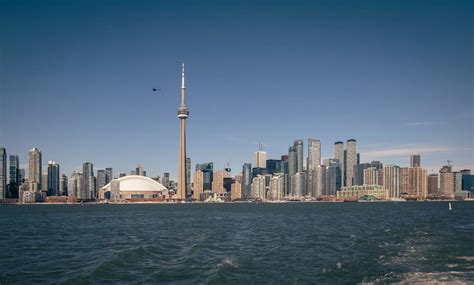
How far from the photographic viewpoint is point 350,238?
169ft

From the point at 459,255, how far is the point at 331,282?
48.9 feet

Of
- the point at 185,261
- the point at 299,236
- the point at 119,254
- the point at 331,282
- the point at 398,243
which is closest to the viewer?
the point at 331,282

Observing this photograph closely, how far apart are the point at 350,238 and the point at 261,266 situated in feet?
69.4

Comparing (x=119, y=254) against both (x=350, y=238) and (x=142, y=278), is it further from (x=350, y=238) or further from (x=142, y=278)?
(x=350, y=238)

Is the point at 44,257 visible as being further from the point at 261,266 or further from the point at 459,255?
the point at 459,255

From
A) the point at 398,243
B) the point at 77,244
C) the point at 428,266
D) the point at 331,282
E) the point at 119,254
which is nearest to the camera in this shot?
the point at 331,282

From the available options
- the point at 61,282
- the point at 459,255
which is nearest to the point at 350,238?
the point at 459,255

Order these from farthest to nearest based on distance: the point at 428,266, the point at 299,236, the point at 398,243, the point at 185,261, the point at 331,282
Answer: the point at 299,236 < the point at 398,243 < the point at 185,261 < the point at 428,266 < the point at 331,282

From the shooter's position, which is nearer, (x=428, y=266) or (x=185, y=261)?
A: (x=428, y=266)

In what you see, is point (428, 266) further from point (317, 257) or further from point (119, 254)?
point (119, 254)

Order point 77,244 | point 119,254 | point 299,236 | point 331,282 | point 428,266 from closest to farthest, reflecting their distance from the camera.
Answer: point 331,282, point 428,266, point 119,254, point 77,244, point 299,236

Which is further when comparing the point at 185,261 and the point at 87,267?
the point at 185,261

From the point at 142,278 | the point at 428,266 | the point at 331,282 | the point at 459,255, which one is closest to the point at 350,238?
the point at 459,255

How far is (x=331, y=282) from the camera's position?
91.2 feet
